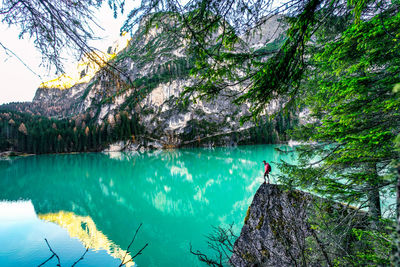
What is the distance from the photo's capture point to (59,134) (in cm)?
6325

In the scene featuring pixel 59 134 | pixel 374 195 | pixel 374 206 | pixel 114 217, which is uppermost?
pixel 59 134

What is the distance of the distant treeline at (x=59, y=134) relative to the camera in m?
58.5

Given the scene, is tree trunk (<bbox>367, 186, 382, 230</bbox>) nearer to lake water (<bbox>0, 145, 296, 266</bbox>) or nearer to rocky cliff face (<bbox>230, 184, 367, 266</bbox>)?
rocky cliff face (<bbox>230, 184, 367, 266</bbox>)

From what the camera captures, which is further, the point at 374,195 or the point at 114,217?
the point at 114,217

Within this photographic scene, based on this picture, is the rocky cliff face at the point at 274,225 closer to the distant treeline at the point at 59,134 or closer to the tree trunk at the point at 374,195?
the tree trunk at the point at 374,195

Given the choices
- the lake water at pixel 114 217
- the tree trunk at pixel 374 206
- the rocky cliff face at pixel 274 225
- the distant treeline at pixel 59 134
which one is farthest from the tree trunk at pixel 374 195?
the distant treeline at pixel 59 134

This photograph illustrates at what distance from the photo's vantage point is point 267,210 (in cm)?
528

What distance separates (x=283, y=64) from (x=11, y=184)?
100ft

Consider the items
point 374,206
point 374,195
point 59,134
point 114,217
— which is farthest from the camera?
point 59,134

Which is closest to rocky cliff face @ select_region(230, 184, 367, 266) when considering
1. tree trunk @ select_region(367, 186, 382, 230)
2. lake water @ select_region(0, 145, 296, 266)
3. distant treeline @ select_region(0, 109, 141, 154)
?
tree trunk @ select_region(367, 186, 382, 230)

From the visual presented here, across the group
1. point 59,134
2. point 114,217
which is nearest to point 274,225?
point 114,217

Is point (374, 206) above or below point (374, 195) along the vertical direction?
below

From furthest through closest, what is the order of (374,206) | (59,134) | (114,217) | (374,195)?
(59,134), (114,217), (374,195), (374,206)

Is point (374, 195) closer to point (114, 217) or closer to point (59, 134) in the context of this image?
point (114, 217)
